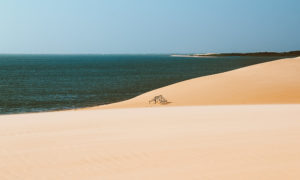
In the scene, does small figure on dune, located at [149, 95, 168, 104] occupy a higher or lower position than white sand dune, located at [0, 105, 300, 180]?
lower

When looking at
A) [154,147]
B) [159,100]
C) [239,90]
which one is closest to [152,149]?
[154,147]

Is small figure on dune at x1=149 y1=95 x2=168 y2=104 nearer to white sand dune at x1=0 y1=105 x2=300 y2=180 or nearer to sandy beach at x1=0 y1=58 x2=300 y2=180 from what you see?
sandy beach at x1=0 y1=58 x2=300 y2=180

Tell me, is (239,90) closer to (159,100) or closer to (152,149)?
(159,100)

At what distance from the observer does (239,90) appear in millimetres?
26188

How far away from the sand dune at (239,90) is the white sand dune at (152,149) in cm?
1282

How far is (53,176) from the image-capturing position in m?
5.48

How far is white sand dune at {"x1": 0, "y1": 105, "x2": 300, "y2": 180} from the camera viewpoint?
18.6 ft

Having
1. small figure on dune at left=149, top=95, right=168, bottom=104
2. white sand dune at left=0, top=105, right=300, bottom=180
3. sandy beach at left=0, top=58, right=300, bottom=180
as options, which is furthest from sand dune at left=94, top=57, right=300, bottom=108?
white sand dune at left=0, top=105, right=300, bottom=180

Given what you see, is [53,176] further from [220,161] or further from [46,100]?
[46,100]

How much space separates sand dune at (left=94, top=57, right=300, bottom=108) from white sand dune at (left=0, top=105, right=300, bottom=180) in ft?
42.0

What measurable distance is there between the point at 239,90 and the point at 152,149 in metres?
20.3

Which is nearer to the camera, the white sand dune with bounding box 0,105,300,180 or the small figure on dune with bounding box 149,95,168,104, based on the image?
the white sand dune with bounding box 0,105,300,180

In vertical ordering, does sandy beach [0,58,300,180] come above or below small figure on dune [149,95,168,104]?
above

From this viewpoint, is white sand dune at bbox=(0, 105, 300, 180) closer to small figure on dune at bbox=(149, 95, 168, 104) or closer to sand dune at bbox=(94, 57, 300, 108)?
small figure on dune at bbox=(149, 95, 168, 104)
